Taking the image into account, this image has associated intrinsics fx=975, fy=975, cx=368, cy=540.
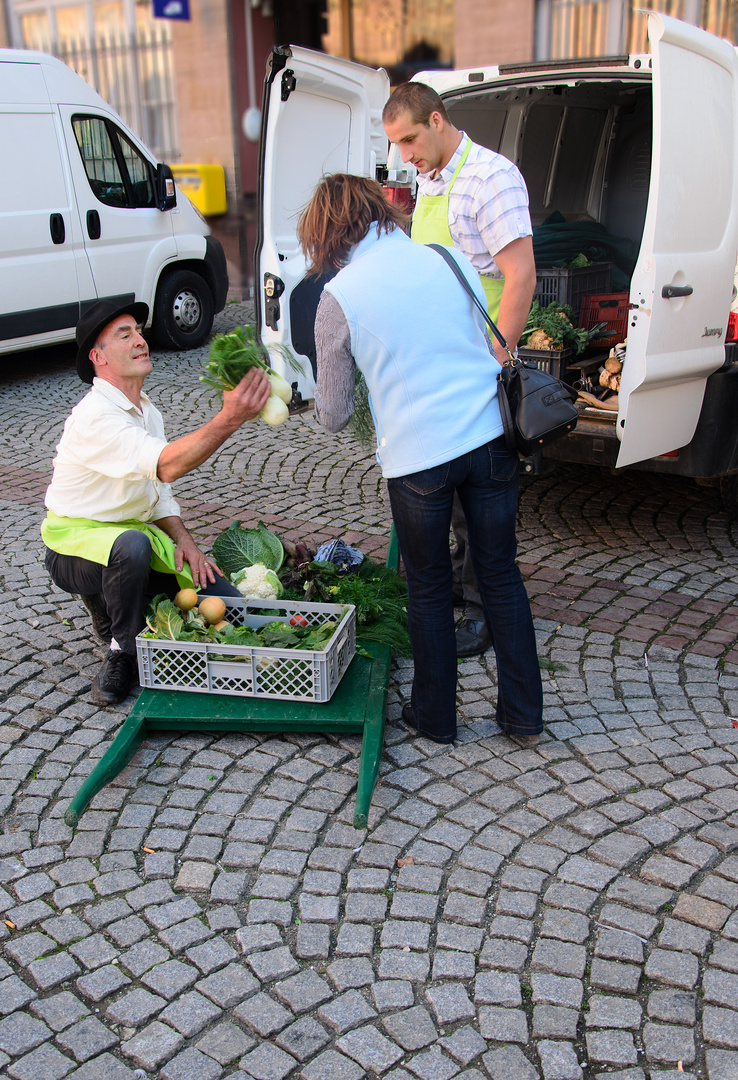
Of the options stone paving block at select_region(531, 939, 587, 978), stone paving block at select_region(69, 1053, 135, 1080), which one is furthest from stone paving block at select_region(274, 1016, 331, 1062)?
stone paving block at select_region(531, 939, 587, 978)

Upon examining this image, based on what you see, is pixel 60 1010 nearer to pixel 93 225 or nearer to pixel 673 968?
pixel 673 968

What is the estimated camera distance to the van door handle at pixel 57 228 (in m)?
8.27

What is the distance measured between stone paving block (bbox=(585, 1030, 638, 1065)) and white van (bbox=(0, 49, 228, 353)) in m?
7.39

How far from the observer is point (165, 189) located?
9.18 meters

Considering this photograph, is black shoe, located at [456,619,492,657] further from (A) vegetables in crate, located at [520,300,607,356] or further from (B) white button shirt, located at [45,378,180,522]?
(A) vegetables in crate, located at [520,300,607,356]

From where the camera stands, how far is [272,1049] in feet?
7.62

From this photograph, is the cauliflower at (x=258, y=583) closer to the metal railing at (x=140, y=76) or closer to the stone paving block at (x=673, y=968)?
the stone paving block at (x=673, y=968)

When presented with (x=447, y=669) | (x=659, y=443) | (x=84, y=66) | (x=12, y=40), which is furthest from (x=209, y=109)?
(x=447, y=669)

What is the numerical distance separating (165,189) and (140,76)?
12.1 metres

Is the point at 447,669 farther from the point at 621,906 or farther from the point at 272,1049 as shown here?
the point at 272,1049

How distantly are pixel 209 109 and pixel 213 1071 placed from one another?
18808mm

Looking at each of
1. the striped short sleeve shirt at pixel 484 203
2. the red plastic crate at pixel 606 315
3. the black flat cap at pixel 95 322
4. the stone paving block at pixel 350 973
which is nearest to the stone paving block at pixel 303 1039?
the stone paving block at pixel 350 973

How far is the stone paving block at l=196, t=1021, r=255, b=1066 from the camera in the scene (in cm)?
231

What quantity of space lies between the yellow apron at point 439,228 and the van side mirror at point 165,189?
5938mm
